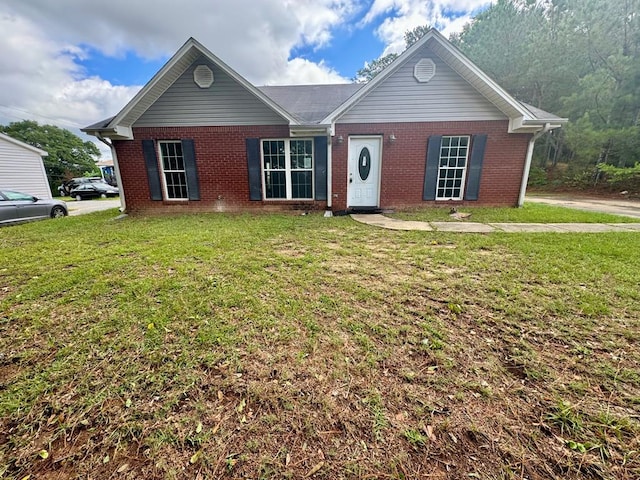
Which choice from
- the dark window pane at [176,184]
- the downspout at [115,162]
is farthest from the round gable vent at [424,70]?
the downspout at [115,162]

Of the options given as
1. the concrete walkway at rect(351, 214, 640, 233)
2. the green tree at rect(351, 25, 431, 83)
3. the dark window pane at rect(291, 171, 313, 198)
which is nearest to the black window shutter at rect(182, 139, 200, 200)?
the dark window pane at rect(291, 171, 313, 198)

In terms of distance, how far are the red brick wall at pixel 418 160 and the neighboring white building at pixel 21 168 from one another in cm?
1760

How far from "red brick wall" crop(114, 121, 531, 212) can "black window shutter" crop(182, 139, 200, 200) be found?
14 centimetres

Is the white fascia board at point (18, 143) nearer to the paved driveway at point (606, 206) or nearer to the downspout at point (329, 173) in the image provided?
the downspout at point (329, 173)

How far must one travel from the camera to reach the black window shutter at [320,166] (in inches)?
326

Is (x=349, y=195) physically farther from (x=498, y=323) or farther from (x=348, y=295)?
(x=498, y=323)

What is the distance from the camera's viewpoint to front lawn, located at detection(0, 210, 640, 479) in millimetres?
1479

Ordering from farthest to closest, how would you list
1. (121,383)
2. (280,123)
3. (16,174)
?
(16,174) → (280,123) → (121,383)

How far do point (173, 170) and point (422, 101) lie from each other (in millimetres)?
7914

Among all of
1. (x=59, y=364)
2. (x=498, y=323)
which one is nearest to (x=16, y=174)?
(x=59, y=364)

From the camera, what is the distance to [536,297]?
307 cm

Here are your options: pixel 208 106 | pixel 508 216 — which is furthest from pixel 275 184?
pixel 508 216

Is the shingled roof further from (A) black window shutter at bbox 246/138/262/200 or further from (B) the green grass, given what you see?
(B) the green grass

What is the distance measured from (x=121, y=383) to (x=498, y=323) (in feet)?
10.5
